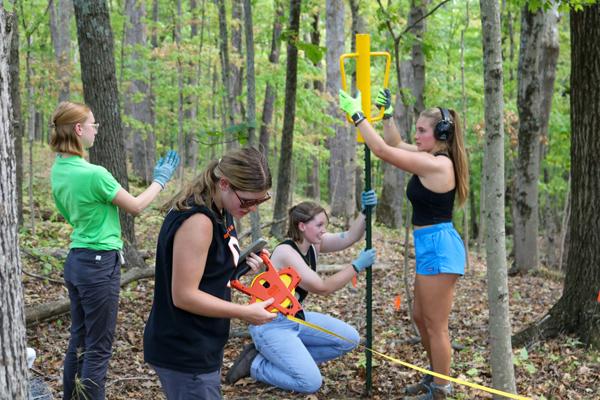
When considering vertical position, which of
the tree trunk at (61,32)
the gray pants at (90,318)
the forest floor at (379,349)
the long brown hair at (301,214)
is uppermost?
the tree trunk at (61,32)

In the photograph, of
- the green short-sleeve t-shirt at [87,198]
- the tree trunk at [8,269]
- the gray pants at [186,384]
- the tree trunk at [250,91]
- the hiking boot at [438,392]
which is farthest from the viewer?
the tree trunk at [250,91]

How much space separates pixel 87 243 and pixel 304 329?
180 cm

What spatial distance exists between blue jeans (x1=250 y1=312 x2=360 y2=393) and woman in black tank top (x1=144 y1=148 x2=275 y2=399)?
1.61 metres

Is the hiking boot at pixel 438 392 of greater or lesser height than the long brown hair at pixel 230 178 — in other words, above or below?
below

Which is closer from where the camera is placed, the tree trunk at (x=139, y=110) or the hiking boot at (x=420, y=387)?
the hiking boot at (x=420, y=387)

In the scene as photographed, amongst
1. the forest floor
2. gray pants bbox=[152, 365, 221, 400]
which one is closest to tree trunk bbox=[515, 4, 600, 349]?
the forest floor

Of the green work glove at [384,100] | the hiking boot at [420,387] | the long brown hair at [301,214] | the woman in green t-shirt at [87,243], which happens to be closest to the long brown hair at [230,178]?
the woman in green t-shirt at [87,243]

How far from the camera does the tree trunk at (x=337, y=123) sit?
9.16 m

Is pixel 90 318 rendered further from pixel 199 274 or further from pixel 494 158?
pixel 494 158

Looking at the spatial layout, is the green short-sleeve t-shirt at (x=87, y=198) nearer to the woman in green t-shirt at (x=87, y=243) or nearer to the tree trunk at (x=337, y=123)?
the woman in green t-shirt at (x=87, y=243)

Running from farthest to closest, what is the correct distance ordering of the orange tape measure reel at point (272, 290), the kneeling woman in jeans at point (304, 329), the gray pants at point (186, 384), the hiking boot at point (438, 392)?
the kneeling woman in jeans at point (304, 329)
the hiking boot at point (438, 392)
the orange tape measure reel at point (272, 290)
the gray pants at point (186, 384)

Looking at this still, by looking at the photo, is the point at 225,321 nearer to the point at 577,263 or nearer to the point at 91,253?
the point at 91,253

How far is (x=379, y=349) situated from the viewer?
4.96m

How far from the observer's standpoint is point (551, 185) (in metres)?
17.7
